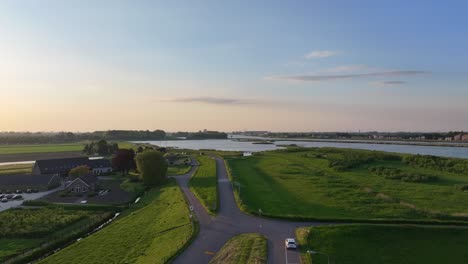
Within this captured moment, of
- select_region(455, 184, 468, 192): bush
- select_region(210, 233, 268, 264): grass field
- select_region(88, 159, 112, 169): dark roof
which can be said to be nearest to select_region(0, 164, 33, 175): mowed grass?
select_region(88, 159, 112, 169): dark roof

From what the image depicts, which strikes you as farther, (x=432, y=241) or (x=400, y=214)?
(x=400, y=214)

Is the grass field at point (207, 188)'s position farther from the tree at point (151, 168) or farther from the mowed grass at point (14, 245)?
the mowed grass at point (14, 245)

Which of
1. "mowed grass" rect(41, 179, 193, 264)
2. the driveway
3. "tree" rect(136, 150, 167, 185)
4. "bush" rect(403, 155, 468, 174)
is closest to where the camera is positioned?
"mowed grass" rect(41, 179, 193, 264)

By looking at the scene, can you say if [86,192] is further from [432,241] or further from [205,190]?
[432,241]

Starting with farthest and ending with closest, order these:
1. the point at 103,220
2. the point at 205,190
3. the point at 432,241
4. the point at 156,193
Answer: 1. the point at 156,193
2. the point at 205,190
3. the point at 103,220
4. the point at 432,241

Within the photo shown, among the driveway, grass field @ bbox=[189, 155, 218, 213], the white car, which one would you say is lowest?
the driveway

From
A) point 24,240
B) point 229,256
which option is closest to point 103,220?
point 24,240

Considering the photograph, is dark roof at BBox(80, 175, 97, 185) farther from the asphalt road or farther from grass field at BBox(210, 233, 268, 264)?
grass field at BBox(210, 233, 268, 264)
